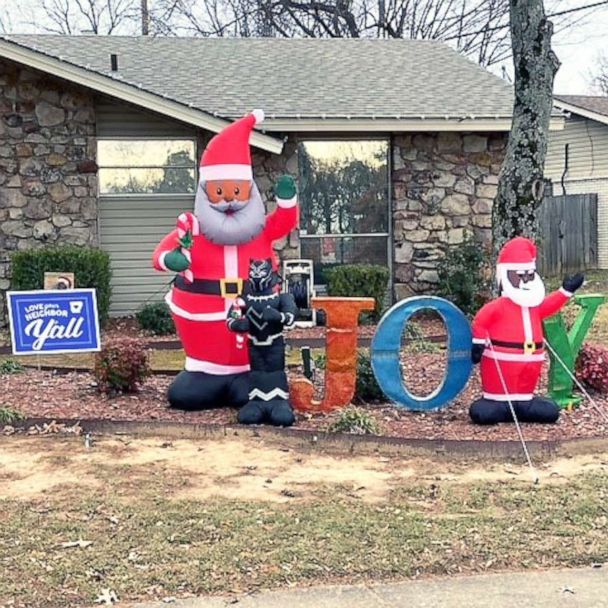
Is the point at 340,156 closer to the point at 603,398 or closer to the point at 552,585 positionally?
the point at 603,398

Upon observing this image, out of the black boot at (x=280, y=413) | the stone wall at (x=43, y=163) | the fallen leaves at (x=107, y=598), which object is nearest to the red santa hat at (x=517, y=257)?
the black boot at (x=280, y=413)

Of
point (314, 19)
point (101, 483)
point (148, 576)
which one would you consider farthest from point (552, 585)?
point (314, 19)

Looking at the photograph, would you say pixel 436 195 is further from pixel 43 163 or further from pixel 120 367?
pixel 120 367

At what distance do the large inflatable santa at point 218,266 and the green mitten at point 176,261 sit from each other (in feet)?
0.38

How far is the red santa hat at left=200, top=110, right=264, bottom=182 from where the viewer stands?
7836 millimetres

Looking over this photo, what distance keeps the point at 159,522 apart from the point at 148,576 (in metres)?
0.75

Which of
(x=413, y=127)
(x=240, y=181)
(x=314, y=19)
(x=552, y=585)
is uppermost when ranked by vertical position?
(x=314, y=19)

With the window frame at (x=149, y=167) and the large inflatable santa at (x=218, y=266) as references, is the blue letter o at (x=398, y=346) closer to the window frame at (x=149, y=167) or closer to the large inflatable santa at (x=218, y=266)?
the large inflatable santa at (x=218, y=266)

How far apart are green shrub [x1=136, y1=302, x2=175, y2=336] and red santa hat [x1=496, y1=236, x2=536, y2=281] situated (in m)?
6.45

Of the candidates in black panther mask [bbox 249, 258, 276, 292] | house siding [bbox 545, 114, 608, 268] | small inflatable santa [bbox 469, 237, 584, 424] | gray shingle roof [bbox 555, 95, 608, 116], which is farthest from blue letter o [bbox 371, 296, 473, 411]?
gray shingle roof [bbox 555, 95, 608, 116]

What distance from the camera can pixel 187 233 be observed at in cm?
773

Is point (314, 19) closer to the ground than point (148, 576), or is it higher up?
higher up

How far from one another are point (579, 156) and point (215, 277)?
21.1 m

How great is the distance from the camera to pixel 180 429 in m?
7.09
